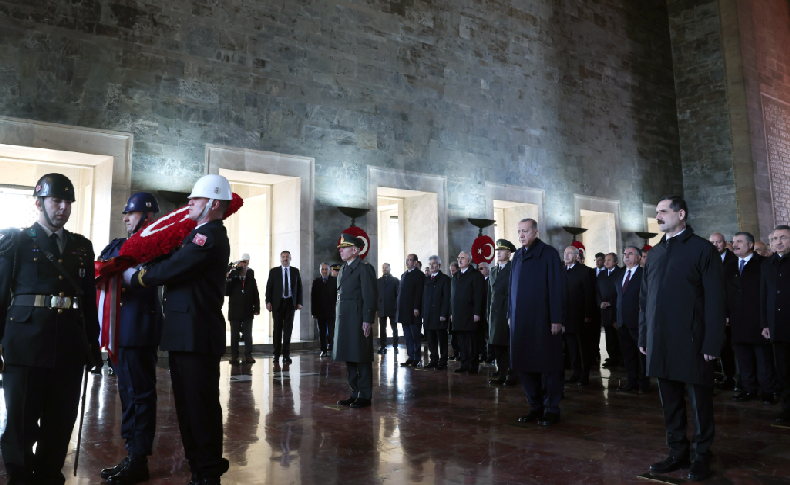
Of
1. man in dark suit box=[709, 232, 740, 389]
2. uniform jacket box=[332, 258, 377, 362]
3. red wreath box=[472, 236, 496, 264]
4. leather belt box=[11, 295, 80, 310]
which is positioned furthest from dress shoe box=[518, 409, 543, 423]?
red wreath box=[472, 236, 496, 264]

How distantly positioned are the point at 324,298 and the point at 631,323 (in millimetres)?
5655

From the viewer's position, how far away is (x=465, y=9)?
1461cm

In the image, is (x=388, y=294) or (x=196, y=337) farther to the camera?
(x=388, y=294)

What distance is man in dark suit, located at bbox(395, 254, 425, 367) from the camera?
9.21 meters

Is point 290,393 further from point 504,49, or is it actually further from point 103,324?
point 504,49

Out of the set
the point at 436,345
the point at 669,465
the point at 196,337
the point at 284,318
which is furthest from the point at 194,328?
the point at 284,318

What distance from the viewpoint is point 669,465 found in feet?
11.5

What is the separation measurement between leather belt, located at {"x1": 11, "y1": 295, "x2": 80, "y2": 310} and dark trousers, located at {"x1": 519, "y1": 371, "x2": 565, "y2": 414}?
11.1 feet

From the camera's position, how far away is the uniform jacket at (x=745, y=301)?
19.5ft

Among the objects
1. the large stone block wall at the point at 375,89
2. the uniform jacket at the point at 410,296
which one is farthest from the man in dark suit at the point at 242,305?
the large stone block wall at the point at 375,89

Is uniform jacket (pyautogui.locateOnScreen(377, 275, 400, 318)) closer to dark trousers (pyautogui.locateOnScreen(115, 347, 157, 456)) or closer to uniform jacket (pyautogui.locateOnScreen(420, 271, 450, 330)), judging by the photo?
uniform jacket (pyautogui.locateOnScreen(420, 271, 450, 330))

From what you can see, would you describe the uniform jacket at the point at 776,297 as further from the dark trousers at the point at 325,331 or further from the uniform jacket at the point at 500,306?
Answer: the dark trousers at the point at 325,331

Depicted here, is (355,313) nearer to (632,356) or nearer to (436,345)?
(632,356)

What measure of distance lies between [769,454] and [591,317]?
4.09 m
